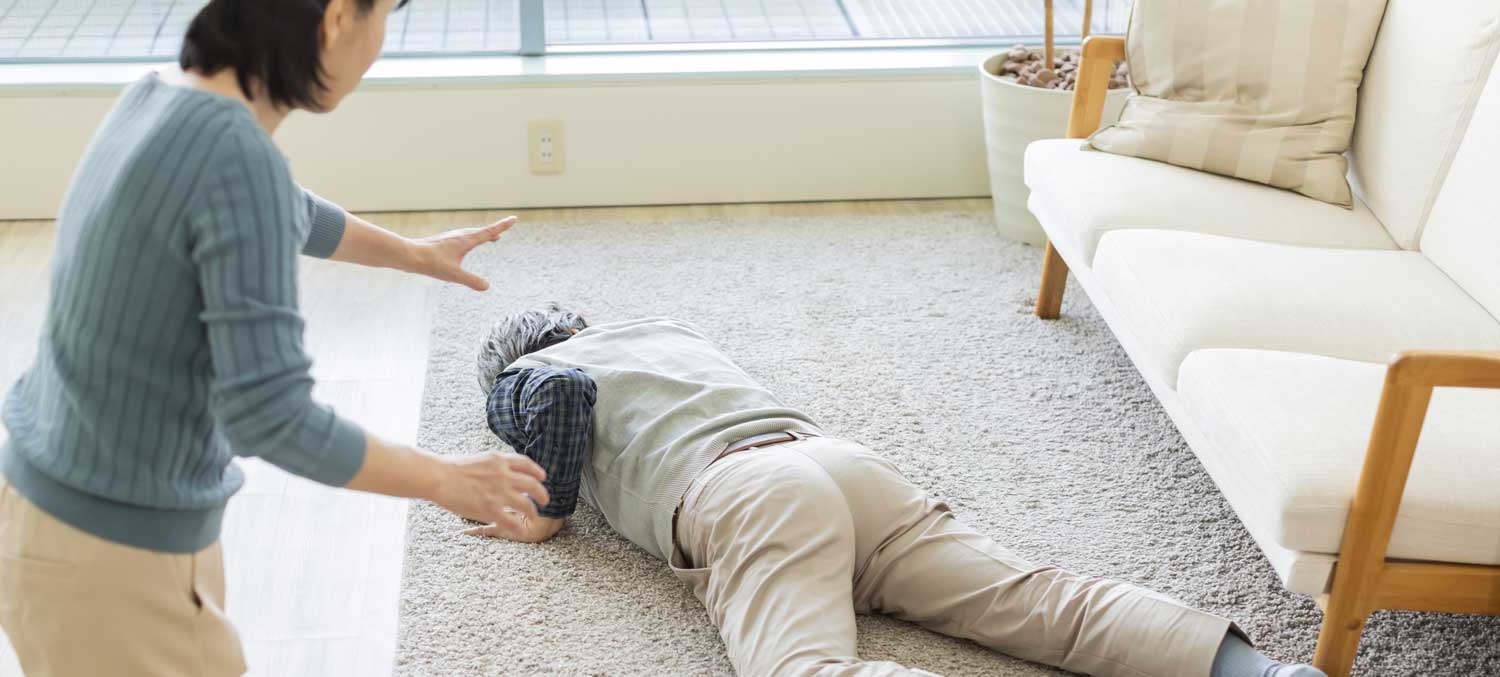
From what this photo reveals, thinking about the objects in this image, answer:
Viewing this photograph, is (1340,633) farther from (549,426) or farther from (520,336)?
(520,336)

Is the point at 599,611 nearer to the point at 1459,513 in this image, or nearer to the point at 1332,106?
the point at 1459,513

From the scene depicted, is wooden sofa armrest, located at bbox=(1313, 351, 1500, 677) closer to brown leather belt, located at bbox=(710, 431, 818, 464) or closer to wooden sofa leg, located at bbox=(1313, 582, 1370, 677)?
wooden sofa leg, located at bbox=(1313, 582, 1370, 677)

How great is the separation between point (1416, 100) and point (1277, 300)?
58 cm

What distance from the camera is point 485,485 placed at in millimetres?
1028

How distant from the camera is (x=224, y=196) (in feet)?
3.01

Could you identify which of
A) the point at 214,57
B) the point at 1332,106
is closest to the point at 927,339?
the point at 1332,106

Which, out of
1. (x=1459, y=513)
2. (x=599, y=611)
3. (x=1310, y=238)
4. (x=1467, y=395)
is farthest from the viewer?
(x=1310, y=238)

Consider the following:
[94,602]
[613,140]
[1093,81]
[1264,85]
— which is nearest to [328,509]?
[94,602]

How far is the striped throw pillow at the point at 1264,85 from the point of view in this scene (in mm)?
2357

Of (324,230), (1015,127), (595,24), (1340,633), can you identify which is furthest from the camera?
(595,24)

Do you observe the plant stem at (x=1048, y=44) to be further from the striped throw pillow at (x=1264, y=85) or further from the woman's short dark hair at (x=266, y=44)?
the woman's short dark hair at (x=266, y=44)

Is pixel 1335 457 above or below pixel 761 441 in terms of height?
above

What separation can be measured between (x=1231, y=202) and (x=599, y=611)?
136cm

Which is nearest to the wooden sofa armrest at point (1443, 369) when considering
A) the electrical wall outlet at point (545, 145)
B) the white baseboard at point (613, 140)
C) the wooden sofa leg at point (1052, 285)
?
the wooden sofa leg at point (1052, 285)
